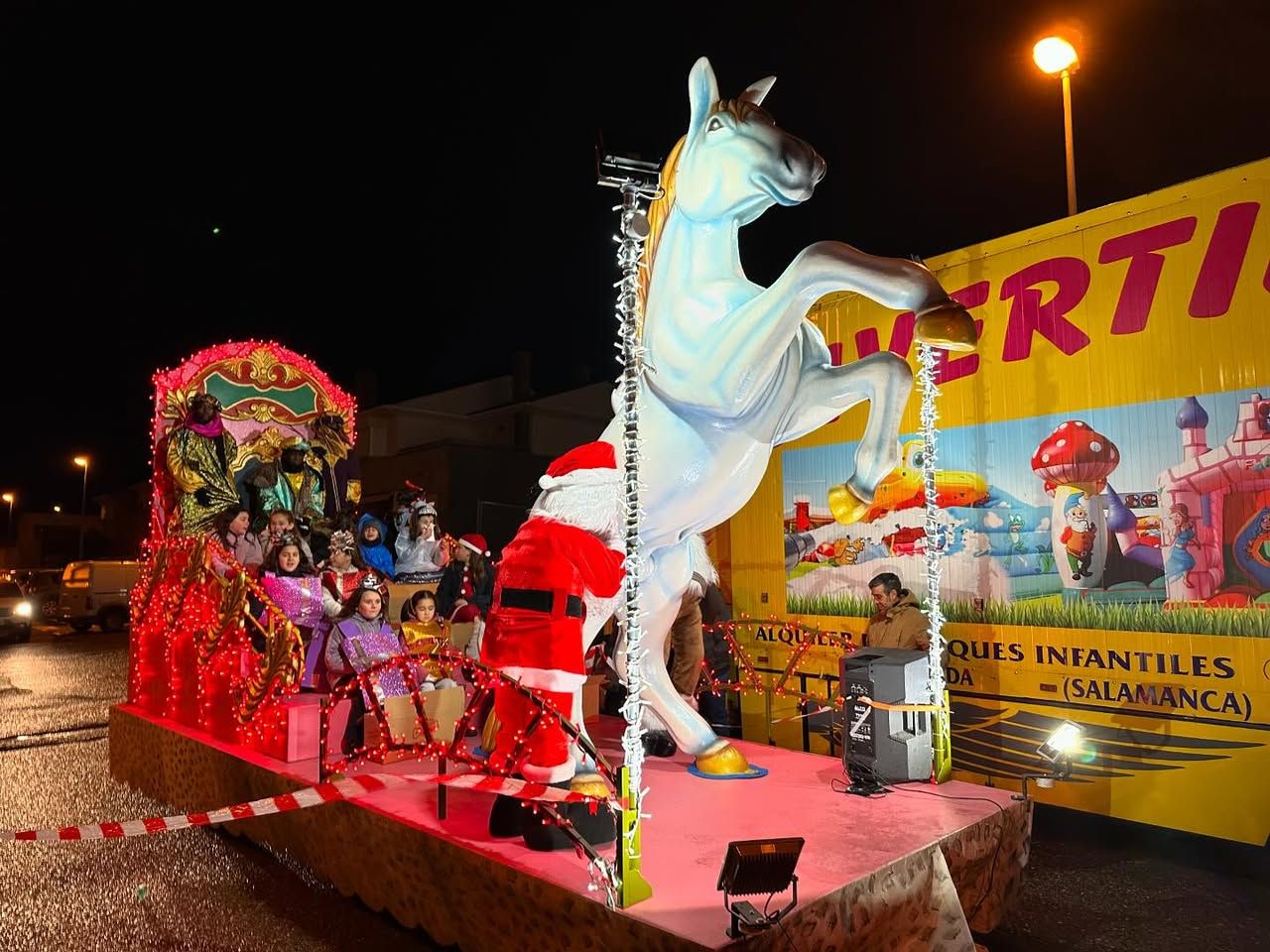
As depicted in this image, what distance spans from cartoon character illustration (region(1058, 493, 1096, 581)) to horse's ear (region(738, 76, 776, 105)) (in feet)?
10.2

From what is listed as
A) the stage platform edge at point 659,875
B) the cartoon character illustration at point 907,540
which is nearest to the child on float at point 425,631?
the stage platform edge at point 659,875

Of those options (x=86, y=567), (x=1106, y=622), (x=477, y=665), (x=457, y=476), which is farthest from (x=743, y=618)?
(x=86, y=567)

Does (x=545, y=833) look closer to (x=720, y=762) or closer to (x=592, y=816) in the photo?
(x=592, y=816)

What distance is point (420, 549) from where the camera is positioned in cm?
787

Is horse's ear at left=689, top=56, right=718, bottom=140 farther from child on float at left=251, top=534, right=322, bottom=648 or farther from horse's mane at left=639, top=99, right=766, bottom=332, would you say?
child on float at left=251, top=534, right=322, bottom=648

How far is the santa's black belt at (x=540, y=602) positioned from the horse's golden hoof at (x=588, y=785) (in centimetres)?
61

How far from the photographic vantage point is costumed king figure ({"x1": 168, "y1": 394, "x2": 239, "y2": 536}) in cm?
636

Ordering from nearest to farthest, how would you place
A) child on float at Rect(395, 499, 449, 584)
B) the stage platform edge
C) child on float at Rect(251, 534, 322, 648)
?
1. the stage platform edge
2. child on float at Rect(251, 534, 322, 648)
3. child on float at Rect(395, 499, 449, 584)

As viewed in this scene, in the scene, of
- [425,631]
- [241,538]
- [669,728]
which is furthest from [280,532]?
[669,728]

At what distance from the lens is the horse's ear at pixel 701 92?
3.23m

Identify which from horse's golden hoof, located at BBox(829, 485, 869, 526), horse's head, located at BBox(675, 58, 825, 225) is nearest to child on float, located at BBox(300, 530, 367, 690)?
horse's golden hoof, located at BBox(829, 485, 869, 526)

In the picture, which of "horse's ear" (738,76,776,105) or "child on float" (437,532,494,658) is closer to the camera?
"horse's ear" (738,76,776,105)

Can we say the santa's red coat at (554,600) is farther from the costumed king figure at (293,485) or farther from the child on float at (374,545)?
the child on float at (374,545)

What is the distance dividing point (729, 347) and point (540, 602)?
1198 millimetres
